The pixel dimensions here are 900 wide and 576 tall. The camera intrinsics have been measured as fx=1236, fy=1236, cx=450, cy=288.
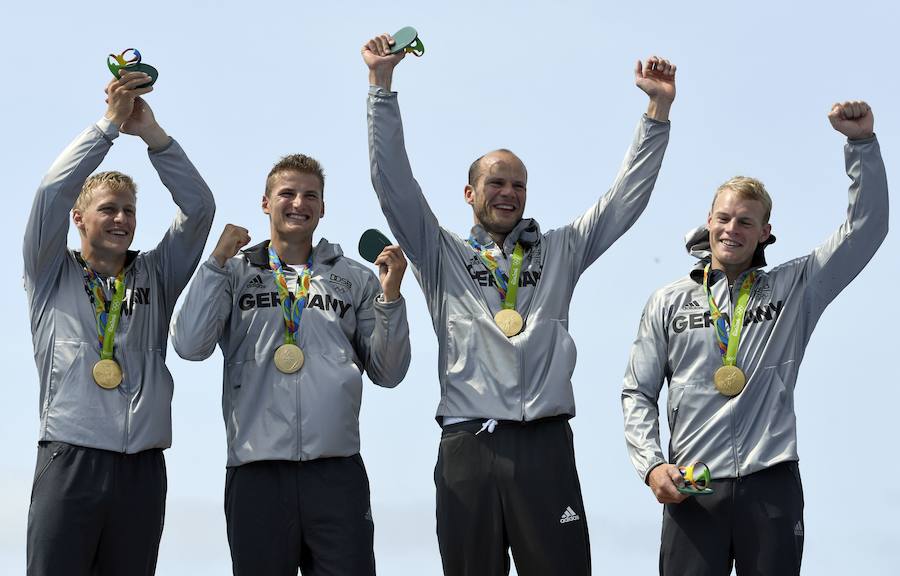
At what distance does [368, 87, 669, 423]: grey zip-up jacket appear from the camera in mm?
7133

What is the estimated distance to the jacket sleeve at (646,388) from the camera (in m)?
7.09

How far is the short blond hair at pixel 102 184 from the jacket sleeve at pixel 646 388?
10.7 feet

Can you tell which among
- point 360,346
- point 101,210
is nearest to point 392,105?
point 360,346

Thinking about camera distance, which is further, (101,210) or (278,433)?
(101,210)

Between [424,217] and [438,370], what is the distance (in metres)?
0.94

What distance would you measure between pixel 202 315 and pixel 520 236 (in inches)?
77.9

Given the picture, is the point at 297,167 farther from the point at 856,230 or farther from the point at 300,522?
the point at 856,230

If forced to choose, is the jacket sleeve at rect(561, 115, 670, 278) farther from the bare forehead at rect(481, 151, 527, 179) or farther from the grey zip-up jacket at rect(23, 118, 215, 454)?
the grey zip-up jacket at rect(23, 118, 215, 454)

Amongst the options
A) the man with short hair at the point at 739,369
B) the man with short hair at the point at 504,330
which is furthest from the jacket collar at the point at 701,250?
the man with short hair at the point at 504,330

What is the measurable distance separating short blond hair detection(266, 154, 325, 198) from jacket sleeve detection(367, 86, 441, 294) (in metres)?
0.43

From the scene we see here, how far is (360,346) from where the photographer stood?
289 inches

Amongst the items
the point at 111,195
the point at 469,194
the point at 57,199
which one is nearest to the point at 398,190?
the point at 469,194

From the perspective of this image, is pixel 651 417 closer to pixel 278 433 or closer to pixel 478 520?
pixel 478 520

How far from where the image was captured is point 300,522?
692cm
